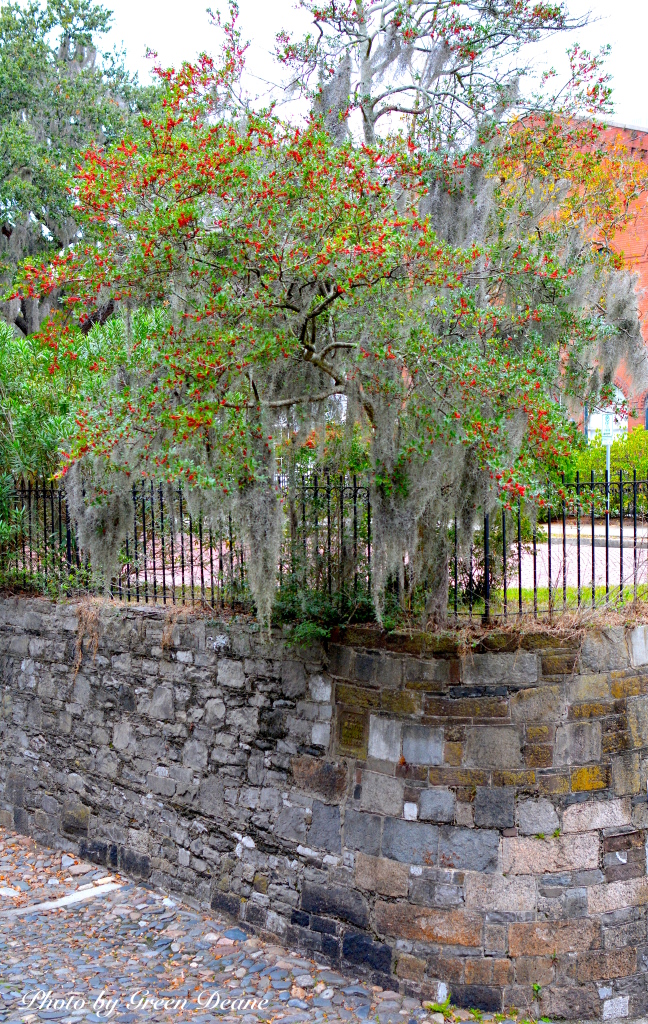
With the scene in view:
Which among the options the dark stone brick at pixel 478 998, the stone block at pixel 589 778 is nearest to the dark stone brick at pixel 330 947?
the dark stone brick at pixel 478 998

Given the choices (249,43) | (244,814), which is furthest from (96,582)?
(249,43)

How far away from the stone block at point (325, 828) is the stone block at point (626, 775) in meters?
1.70

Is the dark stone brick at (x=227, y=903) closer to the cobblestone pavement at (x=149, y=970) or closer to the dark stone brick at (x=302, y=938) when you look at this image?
the cobblestone pavement at (x=149, y=970)

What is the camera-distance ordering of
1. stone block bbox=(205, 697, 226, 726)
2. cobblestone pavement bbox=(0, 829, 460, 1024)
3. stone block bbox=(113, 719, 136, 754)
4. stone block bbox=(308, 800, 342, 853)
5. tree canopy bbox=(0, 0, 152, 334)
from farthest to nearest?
tree canopy bbox=(0, 0, 152, 334) < stone block bbox=(113, 719, 136, 754) < stone block bbox=(205, 697, 226, 726) < stone block bbox=(308, 800, 342, 853) < cobblestone pavement bbox=(0, 829, 460, 1024)

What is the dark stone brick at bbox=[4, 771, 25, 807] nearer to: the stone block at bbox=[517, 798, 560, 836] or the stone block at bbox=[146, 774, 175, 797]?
the stone block at bbox=[146, 774, 175, 797]

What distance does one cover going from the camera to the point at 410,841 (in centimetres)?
524

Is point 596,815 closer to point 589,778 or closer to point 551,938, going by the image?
point 589,778

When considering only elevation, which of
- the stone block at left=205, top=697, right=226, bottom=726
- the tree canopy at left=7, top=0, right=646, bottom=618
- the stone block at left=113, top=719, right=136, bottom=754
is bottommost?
the stone block at left=113, top=719, right=136, bottom=754

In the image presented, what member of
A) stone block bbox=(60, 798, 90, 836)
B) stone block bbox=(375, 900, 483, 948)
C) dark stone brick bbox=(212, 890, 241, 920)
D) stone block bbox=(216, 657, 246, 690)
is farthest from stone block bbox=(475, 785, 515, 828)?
stone block bbox=(60, 798, 90, 836)

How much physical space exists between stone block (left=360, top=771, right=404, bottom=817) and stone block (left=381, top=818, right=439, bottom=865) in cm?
7

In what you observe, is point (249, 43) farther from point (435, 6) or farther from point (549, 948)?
point (549, 948)

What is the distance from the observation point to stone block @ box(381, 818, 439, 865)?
17.0 ft

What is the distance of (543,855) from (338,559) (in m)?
2.19

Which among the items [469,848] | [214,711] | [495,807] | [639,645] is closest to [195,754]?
[214,711]
